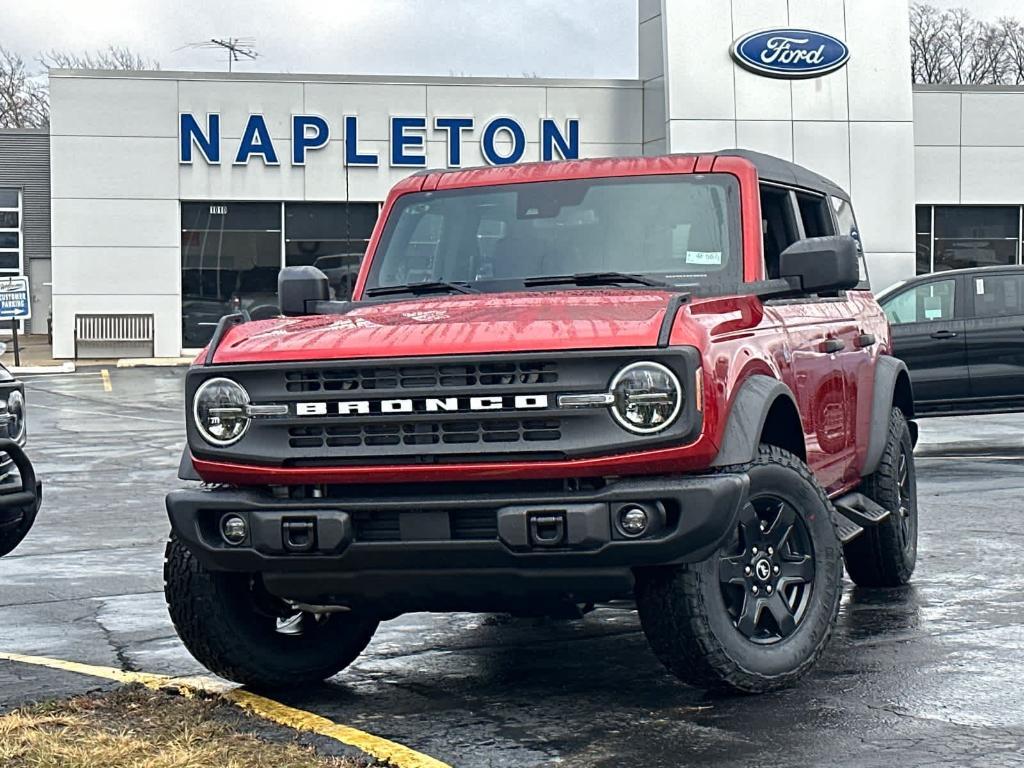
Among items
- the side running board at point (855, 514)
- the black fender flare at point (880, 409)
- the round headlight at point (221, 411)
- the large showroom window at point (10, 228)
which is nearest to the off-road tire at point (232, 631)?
the round headlight at point (221, 411)

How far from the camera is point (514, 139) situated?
35.5 meters

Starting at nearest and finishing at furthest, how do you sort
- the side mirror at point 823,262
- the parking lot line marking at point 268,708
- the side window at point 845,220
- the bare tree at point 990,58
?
the parking lot line marking at point 268,708 → the side mirror at point 823,262 → the side window at point 845,220 → the bare tree at point 990,58

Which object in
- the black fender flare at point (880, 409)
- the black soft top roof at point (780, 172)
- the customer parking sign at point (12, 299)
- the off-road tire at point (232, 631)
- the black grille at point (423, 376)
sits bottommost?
the off-road tire at point (232, 631)

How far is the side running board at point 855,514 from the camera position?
6.97m

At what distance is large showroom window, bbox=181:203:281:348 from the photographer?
114ft

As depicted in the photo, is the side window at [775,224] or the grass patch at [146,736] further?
the side window at [775,224]

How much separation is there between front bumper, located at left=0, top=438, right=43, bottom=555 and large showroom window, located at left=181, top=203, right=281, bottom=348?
92.2ft

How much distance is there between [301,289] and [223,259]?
1136 inches

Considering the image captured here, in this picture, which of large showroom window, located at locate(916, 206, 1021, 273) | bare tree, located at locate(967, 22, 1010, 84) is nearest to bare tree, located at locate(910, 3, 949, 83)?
bare tree, located at locate(967, 22, 1010, 84)

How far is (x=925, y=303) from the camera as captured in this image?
1608 cm

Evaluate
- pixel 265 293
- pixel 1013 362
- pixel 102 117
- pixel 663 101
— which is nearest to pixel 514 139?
pixel 663 101

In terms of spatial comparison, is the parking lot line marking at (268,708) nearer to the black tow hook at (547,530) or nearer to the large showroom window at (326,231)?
the black tow hook at (547,530)

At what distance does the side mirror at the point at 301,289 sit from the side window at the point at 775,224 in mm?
1803

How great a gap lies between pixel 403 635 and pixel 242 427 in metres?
1.98
